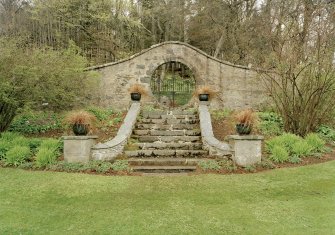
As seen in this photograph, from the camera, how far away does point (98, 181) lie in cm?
593

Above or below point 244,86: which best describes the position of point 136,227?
below

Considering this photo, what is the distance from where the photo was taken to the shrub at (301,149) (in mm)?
7551

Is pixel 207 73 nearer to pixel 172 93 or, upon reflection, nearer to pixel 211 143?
pixel 172 93

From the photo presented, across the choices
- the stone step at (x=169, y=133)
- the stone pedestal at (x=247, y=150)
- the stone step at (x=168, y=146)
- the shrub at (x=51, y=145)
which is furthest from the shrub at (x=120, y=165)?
the stone pedestal at (x=247, y=150)

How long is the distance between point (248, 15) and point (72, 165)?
15761mm

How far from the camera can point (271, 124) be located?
9930 mm

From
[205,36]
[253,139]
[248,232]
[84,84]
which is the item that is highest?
[205,36]

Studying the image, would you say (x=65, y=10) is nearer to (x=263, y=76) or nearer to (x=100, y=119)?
(x=100, y=119)

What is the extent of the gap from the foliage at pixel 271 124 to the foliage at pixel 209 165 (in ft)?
9.15

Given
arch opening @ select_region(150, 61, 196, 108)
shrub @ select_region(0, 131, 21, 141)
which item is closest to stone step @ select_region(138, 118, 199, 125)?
shrub @ select_region(0, 131, 21, 141)

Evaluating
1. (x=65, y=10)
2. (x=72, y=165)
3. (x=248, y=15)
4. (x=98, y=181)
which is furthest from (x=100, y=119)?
(x=248, y=15)

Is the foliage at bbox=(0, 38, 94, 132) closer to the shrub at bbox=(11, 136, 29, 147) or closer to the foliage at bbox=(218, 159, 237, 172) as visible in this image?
the shrub at bbox=(11, 136, 29, 147)

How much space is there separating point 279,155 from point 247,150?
81cm

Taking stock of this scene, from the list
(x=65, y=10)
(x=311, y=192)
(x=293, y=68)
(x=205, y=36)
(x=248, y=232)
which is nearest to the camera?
(x=248, y=232)
